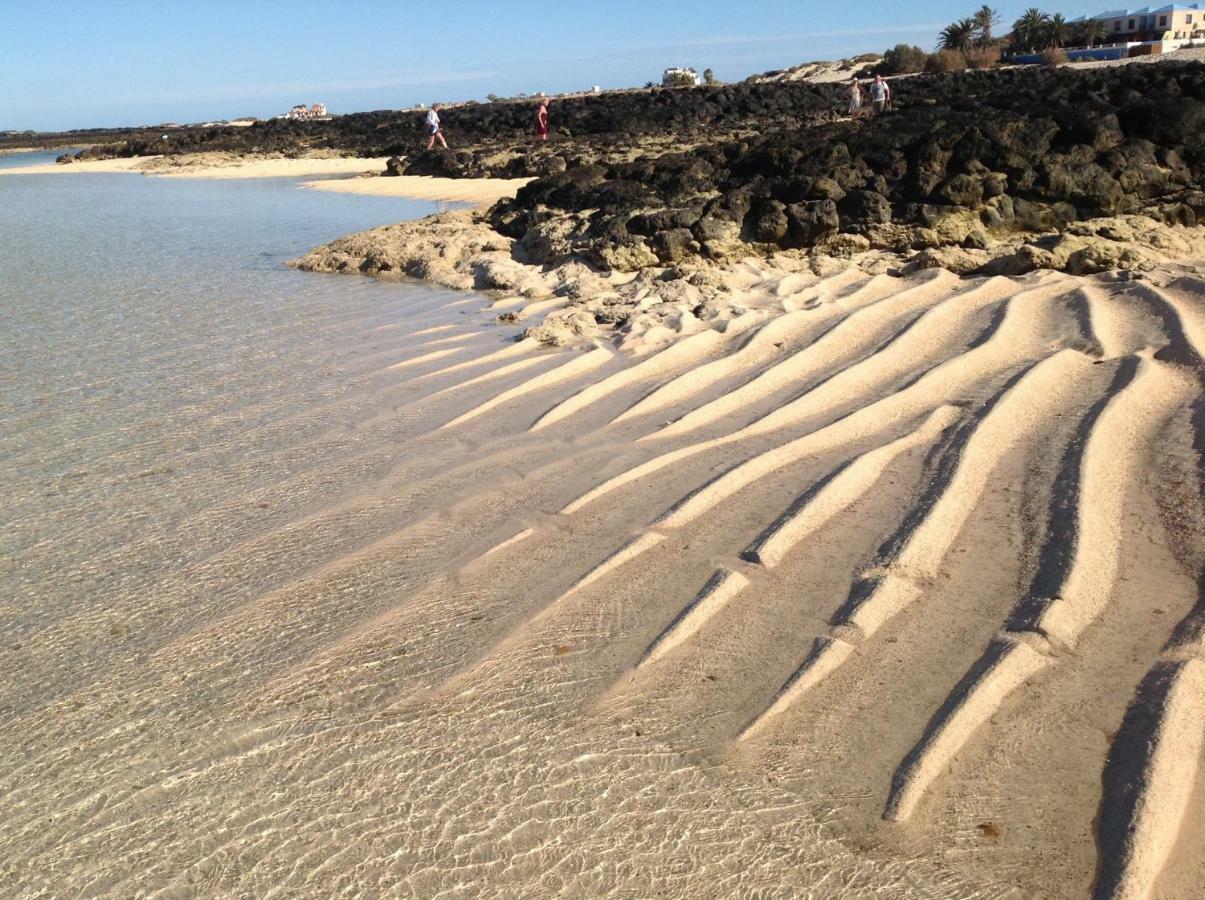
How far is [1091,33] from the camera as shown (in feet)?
158

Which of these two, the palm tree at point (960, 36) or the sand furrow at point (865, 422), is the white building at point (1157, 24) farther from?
the sand furrow at point (865, 422)

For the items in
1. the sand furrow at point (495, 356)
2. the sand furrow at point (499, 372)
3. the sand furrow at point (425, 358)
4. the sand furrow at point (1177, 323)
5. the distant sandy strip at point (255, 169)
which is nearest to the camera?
the sand furrow at point (1177, 323)

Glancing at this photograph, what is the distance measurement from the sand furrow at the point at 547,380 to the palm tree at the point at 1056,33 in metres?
51.7

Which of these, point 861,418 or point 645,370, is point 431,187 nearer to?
point 645,370

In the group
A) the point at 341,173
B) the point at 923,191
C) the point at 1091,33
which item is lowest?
the point at 341,173

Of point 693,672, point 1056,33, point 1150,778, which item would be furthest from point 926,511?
point 1056,33

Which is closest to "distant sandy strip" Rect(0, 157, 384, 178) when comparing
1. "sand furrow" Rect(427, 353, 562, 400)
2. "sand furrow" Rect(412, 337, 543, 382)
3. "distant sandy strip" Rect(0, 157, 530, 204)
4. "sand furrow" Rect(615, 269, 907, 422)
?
"distant sandy strip" Rect(0, 157, 530, 204)

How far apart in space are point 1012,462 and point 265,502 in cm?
297

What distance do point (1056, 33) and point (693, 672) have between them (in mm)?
55505

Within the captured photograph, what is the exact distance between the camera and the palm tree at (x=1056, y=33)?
48.3 meters

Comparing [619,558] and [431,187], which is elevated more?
[431,187]

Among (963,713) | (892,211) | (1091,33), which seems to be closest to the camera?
(963,713)

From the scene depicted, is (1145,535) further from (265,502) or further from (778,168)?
(778,168)

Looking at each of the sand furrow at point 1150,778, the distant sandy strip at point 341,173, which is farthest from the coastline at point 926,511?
the distant sandy strip at point 341,173
